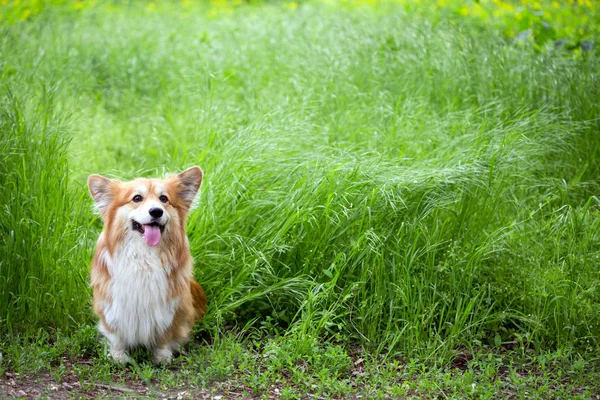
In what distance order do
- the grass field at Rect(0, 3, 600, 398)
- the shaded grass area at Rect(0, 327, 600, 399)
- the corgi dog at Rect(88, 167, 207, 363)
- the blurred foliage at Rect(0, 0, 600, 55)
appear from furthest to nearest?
the blurred foliage at Rect(0, 0, 600, 55)
the grass field at Rect(0, 3, 600, 398)
the corgi dog at Rect(88, 167, 207, 363)
the shaded grass area at Rect(0, 327, 600, 399)

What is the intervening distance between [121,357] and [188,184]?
3.26ft

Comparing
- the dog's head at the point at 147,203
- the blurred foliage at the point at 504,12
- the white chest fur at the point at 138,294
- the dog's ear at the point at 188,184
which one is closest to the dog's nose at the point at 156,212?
the dog's head at the point at 147,203

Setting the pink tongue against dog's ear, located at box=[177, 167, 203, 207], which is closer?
the pink tongue

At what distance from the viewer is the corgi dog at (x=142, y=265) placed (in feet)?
11.7

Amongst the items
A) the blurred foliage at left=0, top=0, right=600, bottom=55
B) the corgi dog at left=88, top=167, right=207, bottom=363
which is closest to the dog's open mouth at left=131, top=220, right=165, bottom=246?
the corgi dog at left=88, top=167, right=207, bottom=363

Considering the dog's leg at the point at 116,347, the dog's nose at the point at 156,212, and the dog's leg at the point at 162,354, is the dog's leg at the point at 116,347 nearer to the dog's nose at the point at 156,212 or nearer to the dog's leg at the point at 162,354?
the dog's leg at the point at 162,354

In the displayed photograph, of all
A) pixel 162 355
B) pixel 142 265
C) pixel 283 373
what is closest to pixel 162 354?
pixel 162 355

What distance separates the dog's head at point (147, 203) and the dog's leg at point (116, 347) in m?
0.55

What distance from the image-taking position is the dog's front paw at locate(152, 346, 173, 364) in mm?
3691

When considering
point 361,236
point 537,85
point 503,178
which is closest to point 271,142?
point 361,236

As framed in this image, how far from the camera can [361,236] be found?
406cm

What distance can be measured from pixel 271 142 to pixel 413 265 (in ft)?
4.42

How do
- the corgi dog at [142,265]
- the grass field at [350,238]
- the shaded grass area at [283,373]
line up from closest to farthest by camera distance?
the shaded grass area at [283,373] < the corgi dog at [142,265] < the grass field at [350,238]

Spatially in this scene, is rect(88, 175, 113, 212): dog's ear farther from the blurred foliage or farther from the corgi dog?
the blurred foliage
